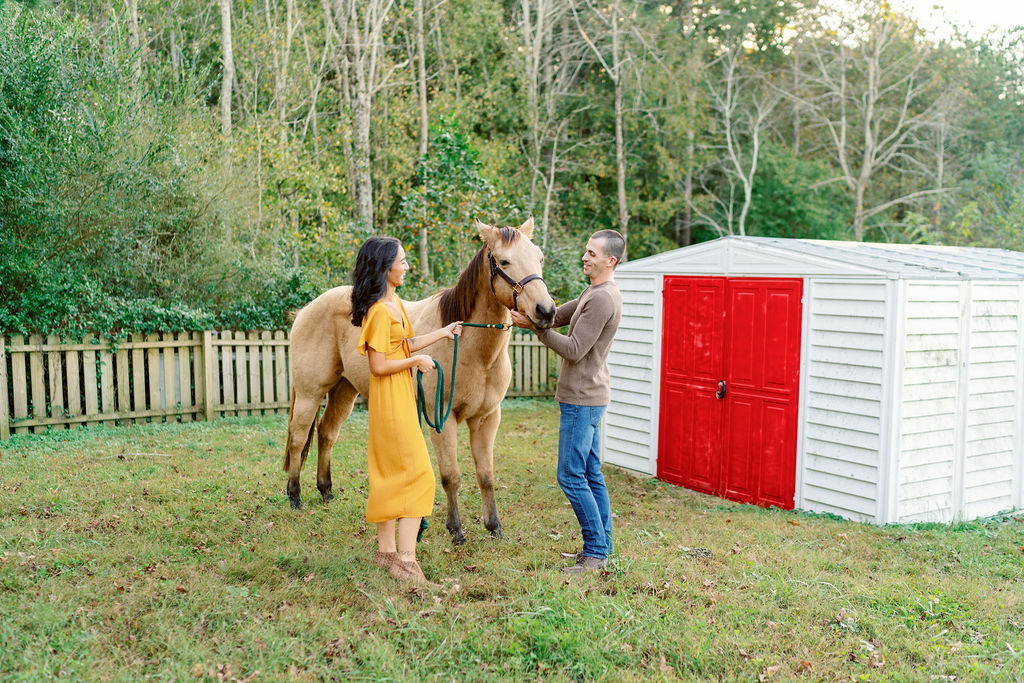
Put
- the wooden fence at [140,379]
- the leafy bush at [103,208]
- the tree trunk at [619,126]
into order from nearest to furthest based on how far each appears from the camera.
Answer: the leafy bush at [103,208] < the wooden fence at [140,379] < the tree trunk at [619,126]

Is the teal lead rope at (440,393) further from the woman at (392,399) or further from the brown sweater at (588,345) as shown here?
the brown sweater at (588,345)

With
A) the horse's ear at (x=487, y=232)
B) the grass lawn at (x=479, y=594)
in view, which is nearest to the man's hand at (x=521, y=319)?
the horse's ear at (x=487, y=232)

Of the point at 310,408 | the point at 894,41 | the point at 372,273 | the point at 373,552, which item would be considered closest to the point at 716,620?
the point at 373,552

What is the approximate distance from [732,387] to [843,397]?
105 cm

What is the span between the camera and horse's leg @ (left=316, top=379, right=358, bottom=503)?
6191 millimetres

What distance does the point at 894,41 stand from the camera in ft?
85.1

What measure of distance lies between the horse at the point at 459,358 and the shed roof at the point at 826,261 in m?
2.99

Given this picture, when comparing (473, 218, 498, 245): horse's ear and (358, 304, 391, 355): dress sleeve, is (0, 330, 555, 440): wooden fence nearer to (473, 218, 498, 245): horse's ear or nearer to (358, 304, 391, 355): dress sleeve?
(358, 304, 391, 355): dress sleeve

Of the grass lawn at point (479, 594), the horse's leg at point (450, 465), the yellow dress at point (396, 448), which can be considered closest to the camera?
the grass lawn at point (479, 594)

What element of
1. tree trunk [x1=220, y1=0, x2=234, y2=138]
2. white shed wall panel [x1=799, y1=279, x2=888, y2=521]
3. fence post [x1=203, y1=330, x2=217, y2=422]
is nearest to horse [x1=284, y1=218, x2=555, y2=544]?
white shed wall panel [x1=799, y1=279, x2=888, y2=521]

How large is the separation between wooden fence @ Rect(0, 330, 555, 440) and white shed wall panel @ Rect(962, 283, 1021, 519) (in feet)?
26.9

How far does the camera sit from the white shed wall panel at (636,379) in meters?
7.97

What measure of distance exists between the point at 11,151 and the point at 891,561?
30.0 feet

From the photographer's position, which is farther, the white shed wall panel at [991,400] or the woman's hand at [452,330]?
the white shed wall panel at [991,400]
